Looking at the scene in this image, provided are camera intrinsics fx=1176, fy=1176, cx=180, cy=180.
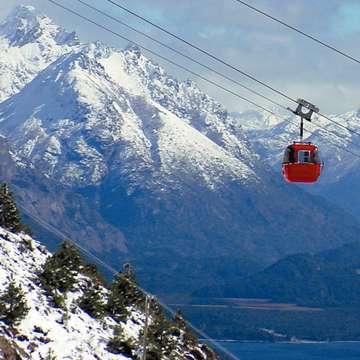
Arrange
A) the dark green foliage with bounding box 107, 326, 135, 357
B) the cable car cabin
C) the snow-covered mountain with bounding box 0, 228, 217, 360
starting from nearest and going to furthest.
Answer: the snow-covered mountain with bounding box 0, 228, 217, 360, the dark green foliage with bounding box 107, 326, 135, 357, the cable car cabin

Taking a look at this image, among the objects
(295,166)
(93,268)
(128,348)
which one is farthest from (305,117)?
(93,268)

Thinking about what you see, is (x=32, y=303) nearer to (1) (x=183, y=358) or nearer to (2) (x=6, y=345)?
(2) (x=6, y=345)

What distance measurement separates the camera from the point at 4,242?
55562 mm

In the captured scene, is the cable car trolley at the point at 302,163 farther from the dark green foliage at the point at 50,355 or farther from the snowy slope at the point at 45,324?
the dark green foliage at the point at 50,355

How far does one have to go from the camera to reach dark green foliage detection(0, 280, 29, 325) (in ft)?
146

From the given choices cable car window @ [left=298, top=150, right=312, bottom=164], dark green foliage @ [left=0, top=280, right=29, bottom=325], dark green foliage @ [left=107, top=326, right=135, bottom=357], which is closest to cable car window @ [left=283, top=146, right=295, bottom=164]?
cable car window @ [left=298, top=150, right=312, bottom=164]

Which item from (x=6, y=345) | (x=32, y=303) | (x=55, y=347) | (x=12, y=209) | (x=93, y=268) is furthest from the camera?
(x=93, y=268)

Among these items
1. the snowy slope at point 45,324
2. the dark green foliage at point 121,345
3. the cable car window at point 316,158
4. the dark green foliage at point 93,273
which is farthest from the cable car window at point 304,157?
the dark green foliage at point 93,273

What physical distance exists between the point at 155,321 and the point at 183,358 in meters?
2.46

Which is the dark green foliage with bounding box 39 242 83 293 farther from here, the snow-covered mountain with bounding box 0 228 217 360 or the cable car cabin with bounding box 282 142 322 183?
the cable car cabin with bounding box 282 142 322 183

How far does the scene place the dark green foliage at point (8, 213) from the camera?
5991cm

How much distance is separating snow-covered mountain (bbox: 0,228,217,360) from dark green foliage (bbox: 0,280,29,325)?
289 mm

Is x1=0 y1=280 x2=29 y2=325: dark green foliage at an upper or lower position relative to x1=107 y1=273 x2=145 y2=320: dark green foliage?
lower

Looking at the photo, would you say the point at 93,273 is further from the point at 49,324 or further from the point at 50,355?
the point at 50,355
